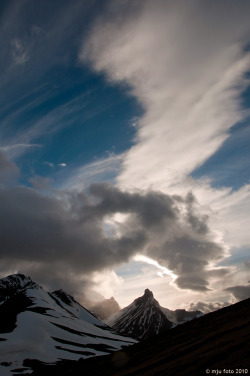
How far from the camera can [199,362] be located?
56.9ft

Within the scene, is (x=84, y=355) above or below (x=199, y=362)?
below

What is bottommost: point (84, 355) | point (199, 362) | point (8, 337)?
point (84, 355)

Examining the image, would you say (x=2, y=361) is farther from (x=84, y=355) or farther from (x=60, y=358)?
(x=84, y=355)

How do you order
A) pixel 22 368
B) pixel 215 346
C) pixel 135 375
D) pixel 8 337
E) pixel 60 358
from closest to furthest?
pixel 215 346
pixel 135 375
pixel 22 368
pixel 60 358
pixel 8 337

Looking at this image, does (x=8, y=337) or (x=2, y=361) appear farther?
(x=8, y=337)

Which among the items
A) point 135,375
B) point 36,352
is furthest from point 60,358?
point 135,375

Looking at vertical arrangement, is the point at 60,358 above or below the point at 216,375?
below

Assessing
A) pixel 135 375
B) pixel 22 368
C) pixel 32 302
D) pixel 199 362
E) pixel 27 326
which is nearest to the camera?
pixel 199 362

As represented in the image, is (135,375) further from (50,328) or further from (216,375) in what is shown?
(50,328)

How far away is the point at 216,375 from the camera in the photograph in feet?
45.9

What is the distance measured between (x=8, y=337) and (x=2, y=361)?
70.5 feet

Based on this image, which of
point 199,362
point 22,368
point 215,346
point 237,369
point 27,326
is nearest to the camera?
point 237,369

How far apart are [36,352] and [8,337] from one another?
1454 cm

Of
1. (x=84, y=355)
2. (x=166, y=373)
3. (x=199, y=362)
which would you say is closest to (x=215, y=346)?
(x=199, y=362)
